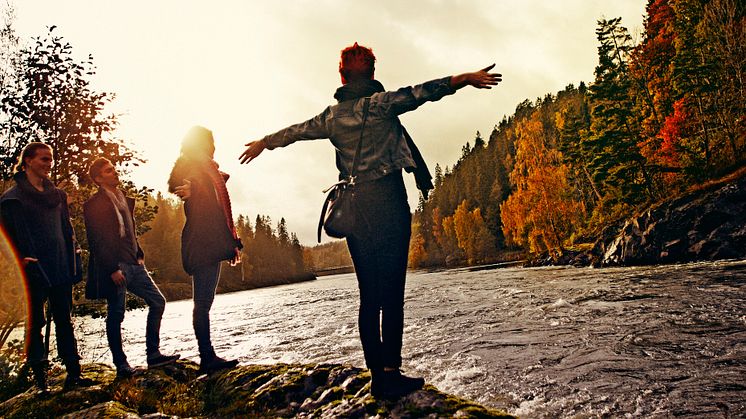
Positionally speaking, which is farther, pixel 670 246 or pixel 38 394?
pixel 670 246

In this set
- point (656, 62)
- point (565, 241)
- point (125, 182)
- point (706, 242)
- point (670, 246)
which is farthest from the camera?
point (565, 241)

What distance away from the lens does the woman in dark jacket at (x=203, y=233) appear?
14.1ft

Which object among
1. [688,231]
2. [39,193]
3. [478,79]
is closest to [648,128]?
[688,231]

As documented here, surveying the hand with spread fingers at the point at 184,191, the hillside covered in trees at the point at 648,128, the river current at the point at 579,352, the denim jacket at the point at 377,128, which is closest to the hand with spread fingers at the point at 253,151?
the denim jacket at the point at 377,128

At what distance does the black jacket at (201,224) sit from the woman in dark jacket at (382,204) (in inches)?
78.5

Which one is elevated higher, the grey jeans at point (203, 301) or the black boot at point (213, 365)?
the grey jeans at point (203, 301)

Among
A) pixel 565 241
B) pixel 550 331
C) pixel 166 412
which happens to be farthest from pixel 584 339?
pixel 565 241

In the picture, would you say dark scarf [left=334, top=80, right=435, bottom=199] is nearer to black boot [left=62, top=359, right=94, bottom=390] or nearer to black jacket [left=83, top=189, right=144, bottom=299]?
black jacket [left=83, top=189, right=144, bottom=299]

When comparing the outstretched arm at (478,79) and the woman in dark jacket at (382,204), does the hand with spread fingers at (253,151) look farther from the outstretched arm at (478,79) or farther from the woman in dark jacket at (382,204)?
the outstretched arm at (478,79)

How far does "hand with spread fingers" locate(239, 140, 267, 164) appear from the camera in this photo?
3.59 m

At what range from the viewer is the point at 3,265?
7.70 m

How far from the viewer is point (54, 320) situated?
430 centimetres

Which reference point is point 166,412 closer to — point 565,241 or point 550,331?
point 550,331

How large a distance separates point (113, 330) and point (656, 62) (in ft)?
139
